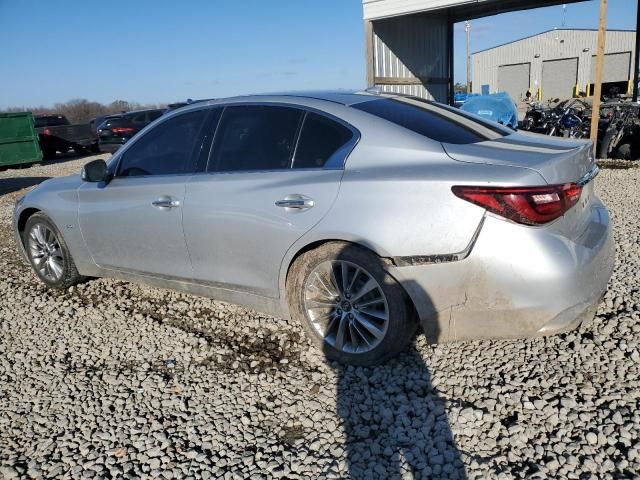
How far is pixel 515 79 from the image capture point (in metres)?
46.2

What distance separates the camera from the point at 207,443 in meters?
2.52

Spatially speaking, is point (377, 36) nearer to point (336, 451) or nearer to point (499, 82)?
point (336, 451)

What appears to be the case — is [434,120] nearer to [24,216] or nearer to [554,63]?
[24,216]

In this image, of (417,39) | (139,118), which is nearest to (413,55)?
(417,39)

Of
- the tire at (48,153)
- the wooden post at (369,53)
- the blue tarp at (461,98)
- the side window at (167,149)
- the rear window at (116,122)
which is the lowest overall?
the tire at (48,153)

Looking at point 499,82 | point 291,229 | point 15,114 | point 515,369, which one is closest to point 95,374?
point 291,229

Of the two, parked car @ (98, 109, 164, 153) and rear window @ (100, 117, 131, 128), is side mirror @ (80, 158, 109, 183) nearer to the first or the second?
parked car @ (98, 109, 164, 153)

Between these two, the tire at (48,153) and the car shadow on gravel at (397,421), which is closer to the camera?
the car shadow on gravel at (397,421)

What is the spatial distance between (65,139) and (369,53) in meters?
13.5

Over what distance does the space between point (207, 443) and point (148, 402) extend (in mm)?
566

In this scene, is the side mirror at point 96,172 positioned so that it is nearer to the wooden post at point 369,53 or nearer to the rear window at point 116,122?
the wooden post at point 369,53

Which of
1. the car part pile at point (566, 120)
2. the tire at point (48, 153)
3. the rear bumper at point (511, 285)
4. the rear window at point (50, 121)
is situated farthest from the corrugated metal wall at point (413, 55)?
the rear window at point (50, 121)

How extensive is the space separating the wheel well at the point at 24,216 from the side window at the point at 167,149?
53.6 inches

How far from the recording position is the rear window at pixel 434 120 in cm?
298
